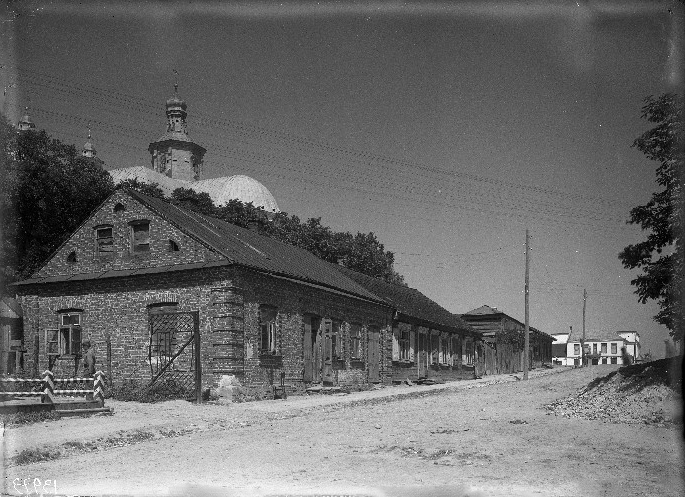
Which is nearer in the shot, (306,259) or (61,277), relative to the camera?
(61,277)

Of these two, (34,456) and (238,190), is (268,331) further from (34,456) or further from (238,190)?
(238,190)

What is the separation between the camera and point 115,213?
23672 millimetres

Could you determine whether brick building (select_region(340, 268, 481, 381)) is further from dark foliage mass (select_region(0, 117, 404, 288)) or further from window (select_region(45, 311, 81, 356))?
window (select_region(45, 311, 81, 356))

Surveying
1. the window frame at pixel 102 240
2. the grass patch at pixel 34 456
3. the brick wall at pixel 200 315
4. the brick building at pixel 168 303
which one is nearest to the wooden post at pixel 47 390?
the grass patch at pixel 34 456

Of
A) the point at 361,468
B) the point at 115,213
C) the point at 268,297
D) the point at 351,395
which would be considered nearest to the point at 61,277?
the point at 115,213

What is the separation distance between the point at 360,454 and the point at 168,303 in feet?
42.2

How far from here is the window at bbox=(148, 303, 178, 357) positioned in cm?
2166

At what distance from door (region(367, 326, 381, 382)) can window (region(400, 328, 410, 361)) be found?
294 centimetres

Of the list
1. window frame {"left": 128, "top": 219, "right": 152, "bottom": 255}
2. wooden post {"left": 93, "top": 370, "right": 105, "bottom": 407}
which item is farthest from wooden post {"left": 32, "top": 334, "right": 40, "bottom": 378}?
wooden post {"left": 93, "top": 370, "right": 105, "bottom": 407}

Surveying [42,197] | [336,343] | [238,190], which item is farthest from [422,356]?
[238,190]

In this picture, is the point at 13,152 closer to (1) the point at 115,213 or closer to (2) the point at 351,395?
(1) the point at 115,213

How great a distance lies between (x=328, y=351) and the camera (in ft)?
89.7

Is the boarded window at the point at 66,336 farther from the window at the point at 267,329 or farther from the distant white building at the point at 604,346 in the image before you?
the distant white building at the point at 604,346

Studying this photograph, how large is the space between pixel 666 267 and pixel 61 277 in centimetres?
1845
